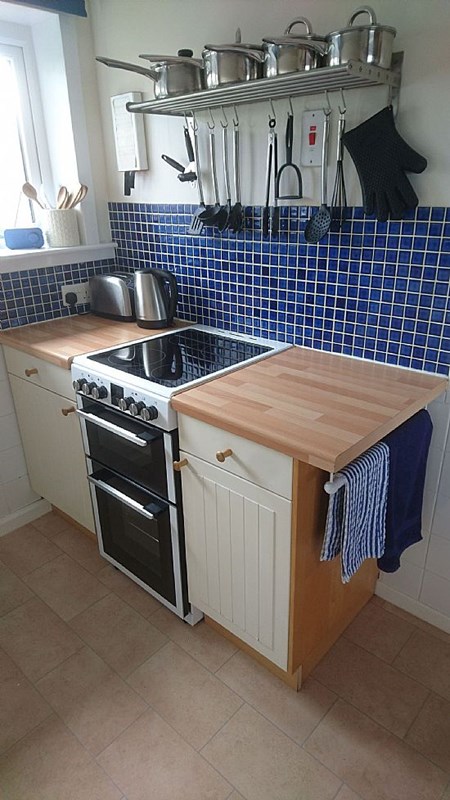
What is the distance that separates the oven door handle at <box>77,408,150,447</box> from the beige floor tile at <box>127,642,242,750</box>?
75cm

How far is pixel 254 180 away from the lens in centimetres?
179

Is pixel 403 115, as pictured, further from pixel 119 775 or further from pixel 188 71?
pixel 119 775

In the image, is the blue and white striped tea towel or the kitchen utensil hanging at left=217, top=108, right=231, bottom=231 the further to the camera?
the kitchen utensil hanging at left=217, top=108, right=231, bottom=231

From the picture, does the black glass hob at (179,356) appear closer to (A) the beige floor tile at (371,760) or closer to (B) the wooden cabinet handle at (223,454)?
(B) the wooden cabinet handle at (223,454)

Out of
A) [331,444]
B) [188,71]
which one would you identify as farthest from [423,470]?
[188,71]

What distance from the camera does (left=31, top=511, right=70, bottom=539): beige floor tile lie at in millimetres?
2347

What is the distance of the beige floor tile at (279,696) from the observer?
4.88 feet

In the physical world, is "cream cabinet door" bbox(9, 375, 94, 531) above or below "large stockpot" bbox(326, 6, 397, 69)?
below

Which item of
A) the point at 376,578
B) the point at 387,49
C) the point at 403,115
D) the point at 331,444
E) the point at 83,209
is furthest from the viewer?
the point at 83,209

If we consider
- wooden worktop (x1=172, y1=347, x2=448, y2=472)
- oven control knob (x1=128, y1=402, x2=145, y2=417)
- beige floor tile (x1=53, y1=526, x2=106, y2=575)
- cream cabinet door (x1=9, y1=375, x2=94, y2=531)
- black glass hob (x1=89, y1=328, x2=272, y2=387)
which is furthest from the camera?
beige floor tile (x1=53, y1=526, x2=106, y2=575)

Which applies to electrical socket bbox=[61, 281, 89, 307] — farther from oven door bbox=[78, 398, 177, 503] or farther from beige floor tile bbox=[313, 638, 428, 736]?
beige floor tile bbox=[313, 638, 428, 736]

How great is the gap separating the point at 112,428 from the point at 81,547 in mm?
839

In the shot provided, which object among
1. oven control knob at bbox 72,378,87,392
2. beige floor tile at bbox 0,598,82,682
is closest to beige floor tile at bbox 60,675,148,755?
beige floor tile at bbox 0,598,82,682

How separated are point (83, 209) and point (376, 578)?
2.00 meters
